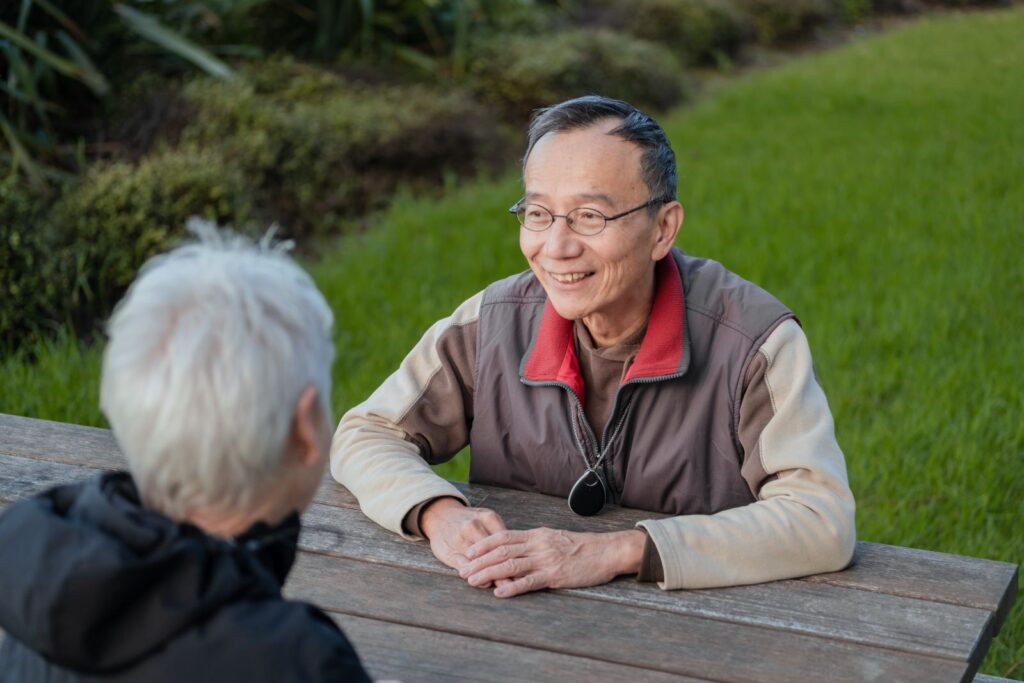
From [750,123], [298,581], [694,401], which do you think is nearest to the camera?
[298,581]

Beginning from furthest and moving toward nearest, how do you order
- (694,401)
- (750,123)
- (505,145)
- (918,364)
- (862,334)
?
1. (750,123)
2. (505,145)
3. (862,334)
4. (918,364)
5. (694,401)

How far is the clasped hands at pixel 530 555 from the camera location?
2191mm

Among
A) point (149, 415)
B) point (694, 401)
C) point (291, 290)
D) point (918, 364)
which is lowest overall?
point (918, 364)

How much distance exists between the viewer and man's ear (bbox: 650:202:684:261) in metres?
2.61

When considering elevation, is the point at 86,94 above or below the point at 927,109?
below

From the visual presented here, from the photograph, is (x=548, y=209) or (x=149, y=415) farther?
(x=548, y=209)

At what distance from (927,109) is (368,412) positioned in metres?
8.71

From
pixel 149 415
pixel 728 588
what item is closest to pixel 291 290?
pixel 149 415

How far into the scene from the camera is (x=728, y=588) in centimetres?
223

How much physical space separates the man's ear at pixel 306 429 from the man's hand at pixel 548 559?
82 cm

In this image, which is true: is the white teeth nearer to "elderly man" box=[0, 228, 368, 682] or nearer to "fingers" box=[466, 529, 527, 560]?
"fingers" box=[466, 529, 527, 560]

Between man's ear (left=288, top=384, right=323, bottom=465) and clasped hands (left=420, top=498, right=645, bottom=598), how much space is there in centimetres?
83

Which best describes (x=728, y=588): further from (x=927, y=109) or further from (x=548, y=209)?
(x=927, y=109)

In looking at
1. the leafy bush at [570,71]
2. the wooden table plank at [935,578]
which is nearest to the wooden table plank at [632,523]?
the wooden table plank at [935,578]
